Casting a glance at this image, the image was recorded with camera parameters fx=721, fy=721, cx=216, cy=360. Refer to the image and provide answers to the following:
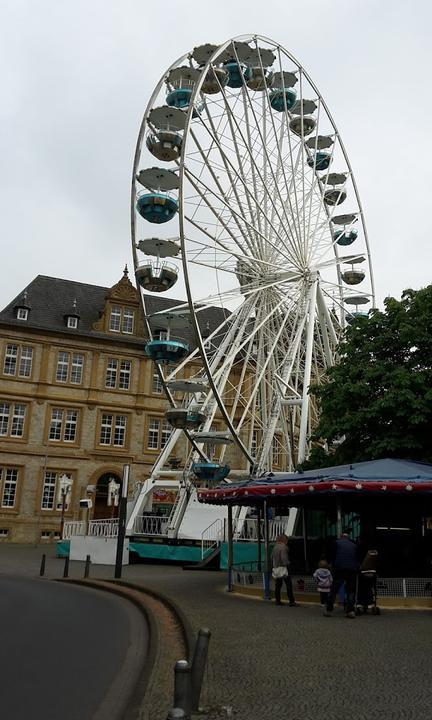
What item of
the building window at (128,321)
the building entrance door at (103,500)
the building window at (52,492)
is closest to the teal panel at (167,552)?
the building window at (52,492)

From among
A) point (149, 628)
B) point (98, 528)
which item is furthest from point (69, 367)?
point (149, 628)

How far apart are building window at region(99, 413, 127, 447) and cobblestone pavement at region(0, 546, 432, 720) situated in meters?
34.4

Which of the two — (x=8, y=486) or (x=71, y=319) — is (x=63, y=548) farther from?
(x=71, y=319)

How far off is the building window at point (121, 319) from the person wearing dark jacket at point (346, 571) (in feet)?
132

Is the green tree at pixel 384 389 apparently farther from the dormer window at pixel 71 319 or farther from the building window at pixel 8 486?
the dormer window at pixel 71 319

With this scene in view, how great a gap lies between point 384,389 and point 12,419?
103ft

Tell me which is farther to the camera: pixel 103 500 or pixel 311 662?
pixel 103 500

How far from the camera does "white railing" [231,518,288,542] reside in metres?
28.8

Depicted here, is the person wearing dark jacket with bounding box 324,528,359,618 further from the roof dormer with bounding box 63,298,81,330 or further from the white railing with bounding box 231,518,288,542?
the roof dormer with bounding box 63,298,81,330

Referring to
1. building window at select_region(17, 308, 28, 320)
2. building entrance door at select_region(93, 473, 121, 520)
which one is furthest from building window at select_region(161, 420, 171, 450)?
building window at select_region(17, 308, 28, 320)

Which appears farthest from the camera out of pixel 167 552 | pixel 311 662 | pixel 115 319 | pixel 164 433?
pixel 115 319

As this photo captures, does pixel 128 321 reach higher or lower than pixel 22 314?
higher

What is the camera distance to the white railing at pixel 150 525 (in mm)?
32094

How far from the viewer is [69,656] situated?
9555 mm
